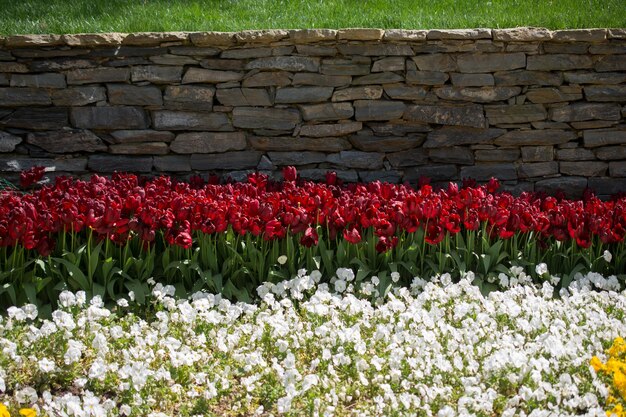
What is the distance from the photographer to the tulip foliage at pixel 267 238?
3664 millimetres

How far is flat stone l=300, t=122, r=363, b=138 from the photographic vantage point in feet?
17.3

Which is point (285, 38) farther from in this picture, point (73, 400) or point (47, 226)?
point (73, 400)

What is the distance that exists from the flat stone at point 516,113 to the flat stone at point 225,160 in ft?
5.53

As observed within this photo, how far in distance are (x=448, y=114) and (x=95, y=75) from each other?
8.11ft

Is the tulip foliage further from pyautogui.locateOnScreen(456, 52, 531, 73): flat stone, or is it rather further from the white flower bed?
pyautogui.locateOnScreen(456, 52, 531, 73): flat stone

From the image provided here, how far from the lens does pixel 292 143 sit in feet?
17.4

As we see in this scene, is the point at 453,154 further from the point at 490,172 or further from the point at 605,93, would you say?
the point at 605,93

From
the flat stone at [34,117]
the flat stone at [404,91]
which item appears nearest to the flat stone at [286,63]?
the flat stone at [404,91]

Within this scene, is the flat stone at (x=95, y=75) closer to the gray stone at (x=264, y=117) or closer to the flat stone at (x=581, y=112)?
the gray stone at (x=264, y=117)

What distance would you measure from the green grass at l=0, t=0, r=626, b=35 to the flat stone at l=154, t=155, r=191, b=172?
95cm

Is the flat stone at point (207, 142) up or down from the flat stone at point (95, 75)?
down

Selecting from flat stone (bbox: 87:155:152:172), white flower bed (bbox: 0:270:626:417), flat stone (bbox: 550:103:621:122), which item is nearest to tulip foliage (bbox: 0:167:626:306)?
white flower bed (bbox: 0:270:626:417)

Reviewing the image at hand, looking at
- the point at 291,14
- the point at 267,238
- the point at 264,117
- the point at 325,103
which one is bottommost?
the point at 267,238

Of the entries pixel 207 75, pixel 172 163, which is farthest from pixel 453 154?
pixel 172 163
